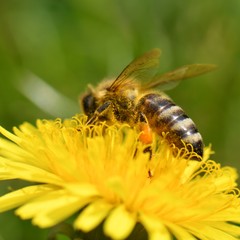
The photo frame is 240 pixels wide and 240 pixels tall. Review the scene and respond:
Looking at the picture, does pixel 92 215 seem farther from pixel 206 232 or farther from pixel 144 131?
pixel 144 131

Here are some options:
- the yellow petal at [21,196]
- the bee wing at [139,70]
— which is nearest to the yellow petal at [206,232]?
the yellow petal at [21,196]

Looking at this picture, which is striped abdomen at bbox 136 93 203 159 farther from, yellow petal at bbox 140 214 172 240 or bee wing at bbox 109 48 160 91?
yellow petal at bbox 140 214 172 240

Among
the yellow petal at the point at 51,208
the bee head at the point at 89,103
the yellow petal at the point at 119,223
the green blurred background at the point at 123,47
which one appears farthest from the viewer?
the green blurred background at the point at 123,47

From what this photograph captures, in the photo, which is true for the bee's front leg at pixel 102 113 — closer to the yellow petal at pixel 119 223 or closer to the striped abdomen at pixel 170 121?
the striped abdomen at pixel 170 121

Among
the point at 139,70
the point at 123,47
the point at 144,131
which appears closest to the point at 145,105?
the point at 144,131

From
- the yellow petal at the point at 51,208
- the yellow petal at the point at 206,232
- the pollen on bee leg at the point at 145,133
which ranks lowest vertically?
the yellow petal at the point at 51,208

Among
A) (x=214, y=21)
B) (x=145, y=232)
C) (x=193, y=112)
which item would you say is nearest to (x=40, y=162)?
(x=145, y=232)

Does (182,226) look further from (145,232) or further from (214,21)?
(214,21)
